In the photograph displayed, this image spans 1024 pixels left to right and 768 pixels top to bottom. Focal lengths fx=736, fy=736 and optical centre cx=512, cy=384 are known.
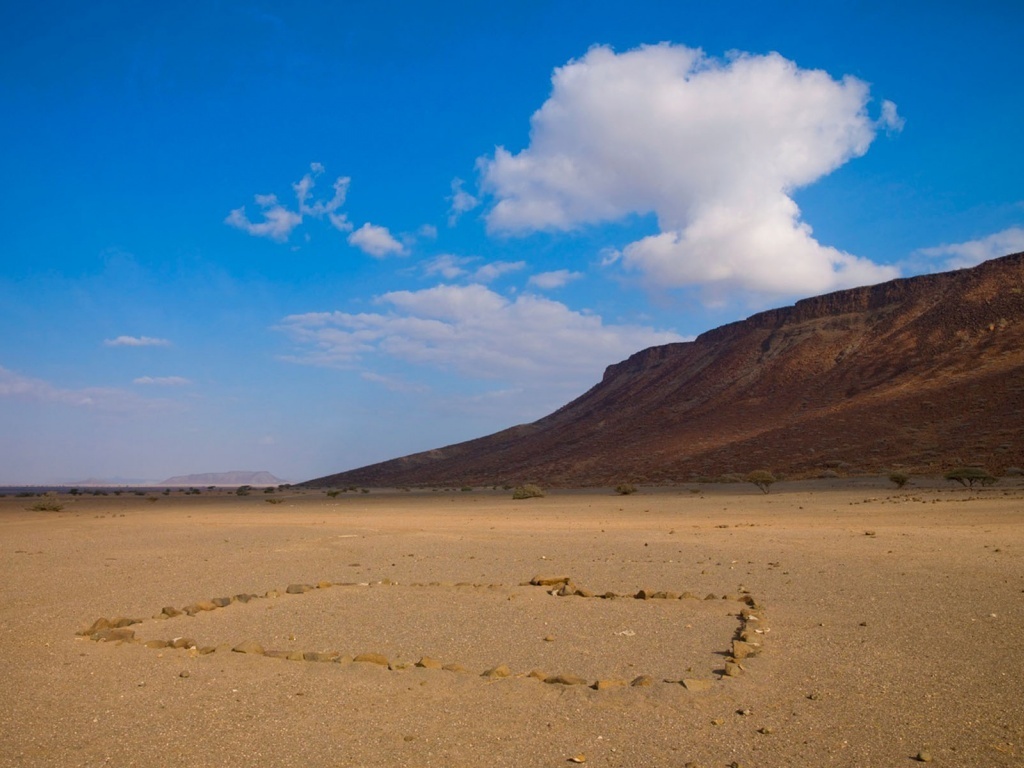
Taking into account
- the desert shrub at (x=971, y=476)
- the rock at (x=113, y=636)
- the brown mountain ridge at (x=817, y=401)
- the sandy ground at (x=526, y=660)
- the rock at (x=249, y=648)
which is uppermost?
the brown mountain ridge at (x=817, y=401)

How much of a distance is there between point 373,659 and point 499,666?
1.31 metres

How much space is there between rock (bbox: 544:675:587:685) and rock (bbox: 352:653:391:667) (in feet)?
5.51

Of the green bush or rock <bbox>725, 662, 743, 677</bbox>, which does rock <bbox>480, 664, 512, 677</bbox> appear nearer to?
rock <bbox>725, 662, 743, 677</bbox>

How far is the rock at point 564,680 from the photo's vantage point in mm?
6512

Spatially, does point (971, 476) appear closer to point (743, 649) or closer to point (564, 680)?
point (743, 649)

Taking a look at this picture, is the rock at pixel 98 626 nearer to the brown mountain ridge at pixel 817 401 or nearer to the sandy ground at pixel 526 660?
the sandy ground at pixel 526 660

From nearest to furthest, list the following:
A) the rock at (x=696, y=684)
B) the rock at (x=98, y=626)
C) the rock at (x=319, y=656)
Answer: the rock at (x=696, y=684) < the rock at (x=319, y=656) < the rock at (x=98, y=626)

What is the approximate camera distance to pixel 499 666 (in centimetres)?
700

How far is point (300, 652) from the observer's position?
25.2 feet

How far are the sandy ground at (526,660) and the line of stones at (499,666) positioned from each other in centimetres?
10

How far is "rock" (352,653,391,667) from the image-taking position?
7289 mm

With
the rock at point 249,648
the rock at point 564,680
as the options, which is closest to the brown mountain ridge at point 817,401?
the rock at point 564,680

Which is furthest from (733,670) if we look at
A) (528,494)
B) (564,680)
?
(528,494)

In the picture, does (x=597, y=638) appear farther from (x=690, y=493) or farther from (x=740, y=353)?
(x=740, y=353)
